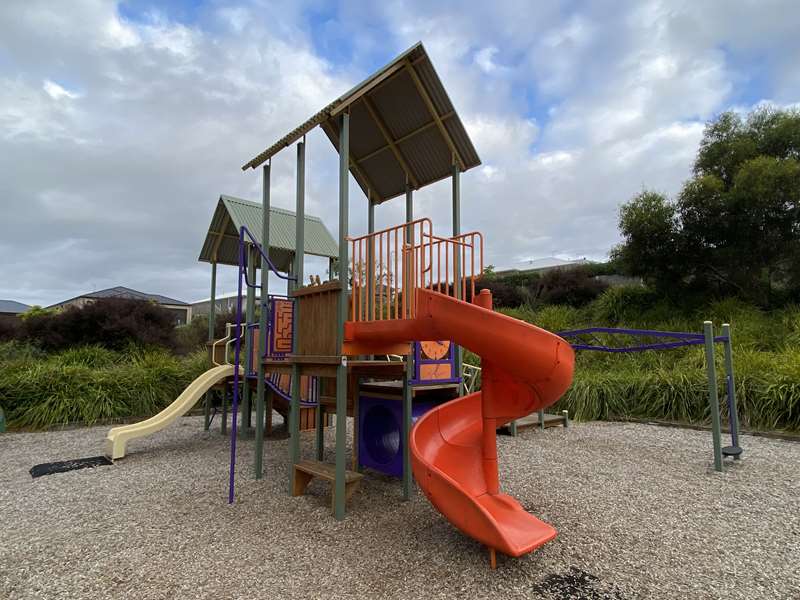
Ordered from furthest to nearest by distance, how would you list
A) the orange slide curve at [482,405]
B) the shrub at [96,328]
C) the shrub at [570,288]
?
the shrub at [570,288] < the shrub at [96,328] < the orange slide curve at [482,405]

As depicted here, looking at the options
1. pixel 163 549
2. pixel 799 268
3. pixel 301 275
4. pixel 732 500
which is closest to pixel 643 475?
pixel 732 500

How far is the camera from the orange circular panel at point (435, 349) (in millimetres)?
5137

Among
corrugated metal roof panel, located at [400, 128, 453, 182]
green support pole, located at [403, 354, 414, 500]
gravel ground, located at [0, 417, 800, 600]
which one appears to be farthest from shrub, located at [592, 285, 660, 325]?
green support pole, located at [403, 354, 414, 500]

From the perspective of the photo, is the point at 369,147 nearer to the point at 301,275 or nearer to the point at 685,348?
the point at 301,275

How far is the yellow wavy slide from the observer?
631 centimetres

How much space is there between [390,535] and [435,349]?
214 centimetres

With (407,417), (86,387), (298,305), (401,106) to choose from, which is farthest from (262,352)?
(86,387)

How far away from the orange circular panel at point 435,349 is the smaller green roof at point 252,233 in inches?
195

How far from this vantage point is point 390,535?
12.0 ft

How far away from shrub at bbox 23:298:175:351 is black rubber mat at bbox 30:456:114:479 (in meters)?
6.66

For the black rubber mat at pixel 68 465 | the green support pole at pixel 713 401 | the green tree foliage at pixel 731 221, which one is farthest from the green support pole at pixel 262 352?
the green tree foliage at pixel 731 221

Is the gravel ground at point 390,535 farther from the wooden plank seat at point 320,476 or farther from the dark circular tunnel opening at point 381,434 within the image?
the dark circular tunnel opening at point 381,434

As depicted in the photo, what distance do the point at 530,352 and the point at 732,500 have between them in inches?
124

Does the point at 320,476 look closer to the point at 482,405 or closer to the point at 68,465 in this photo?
the point at 482,405
